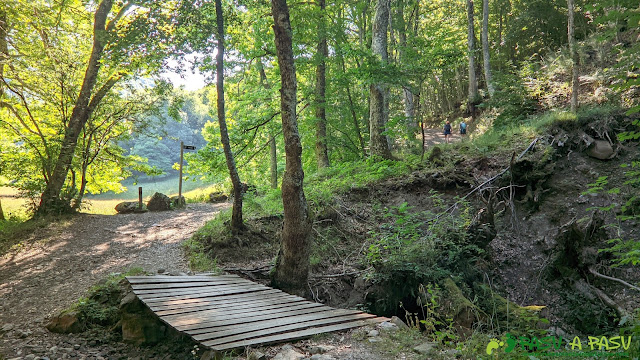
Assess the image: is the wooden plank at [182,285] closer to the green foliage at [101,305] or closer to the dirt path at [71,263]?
the green foliage at [101,305]

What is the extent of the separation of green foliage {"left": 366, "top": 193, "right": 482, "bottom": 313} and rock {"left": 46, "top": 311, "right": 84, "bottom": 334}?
4805 millimetres

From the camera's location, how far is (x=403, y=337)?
3980 millimetres

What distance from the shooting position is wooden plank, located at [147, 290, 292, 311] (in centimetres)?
497

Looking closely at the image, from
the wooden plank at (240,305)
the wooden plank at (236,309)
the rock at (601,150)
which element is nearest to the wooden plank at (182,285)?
the wooden plank at (240,305)

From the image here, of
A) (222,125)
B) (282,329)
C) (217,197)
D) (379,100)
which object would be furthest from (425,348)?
(217,197)

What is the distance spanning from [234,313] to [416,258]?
11.9 ft

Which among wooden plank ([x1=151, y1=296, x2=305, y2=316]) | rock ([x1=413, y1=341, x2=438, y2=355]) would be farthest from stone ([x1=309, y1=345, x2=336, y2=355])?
wooden plank ([x1=151, y1=296, x2=305, y2=316])

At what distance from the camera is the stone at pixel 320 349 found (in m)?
3.76

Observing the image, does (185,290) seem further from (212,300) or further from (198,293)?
(212,300)

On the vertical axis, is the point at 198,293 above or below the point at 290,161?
below

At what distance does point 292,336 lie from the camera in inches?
159

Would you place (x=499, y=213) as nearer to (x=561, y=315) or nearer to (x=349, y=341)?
(x=561, y=315)

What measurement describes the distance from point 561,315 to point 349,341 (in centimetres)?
529

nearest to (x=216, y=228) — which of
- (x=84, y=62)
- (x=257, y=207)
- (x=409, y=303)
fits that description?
(x=257, y=207)
